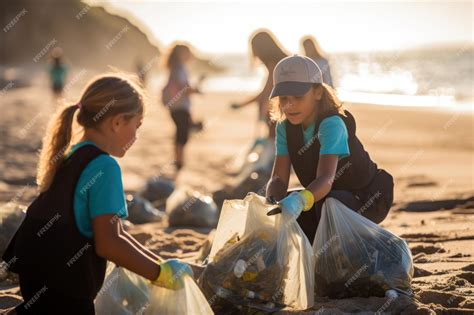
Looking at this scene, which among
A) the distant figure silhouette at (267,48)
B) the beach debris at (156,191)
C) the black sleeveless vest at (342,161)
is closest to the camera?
the black sleeveless vest at (342,161)

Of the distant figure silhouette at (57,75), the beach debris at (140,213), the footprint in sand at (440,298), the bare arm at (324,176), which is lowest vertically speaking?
the footprint in sand at (440,298)

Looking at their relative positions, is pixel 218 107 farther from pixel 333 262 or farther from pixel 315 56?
pixel 333 262

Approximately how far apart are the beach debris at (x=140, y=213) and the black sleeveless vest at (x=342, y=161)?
2739 millimetres

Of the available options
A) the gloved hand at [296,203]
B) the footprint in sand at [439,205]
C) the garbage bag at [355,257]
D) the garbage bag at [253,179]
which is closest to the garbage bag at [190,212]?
the garbage bag at [253,179]

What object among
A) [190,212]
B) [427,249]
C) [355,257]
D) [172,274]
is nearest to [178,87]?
[190,212]

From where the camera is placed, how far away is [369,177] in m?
3.84

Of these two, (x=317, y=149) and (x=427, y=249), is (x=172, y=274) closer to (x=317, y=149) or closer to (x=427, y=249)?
(x=317, y=149)

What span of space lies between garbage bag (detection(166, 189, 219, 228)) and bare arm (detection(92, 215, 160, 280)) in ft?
10.3

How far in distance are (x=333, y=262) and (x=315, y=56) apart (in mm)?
3516

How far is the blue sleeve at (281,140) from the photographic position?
386cm

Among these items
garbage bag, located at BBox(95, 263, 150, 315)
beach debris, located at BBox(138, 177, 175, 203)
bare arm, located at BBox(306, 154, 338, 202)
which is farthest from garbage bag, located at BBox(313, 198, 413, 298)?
beach debris, located at BBox(138, 177, 175, 203)

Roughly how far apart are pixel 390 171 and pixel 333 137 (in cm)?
578

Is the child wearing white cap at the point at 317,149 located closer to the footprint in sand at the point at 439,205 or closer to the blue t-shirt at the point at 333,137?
the blue t-shirt at the point at 333,137

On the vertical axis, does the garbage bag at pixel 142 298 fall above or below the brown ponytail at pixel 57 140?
below
